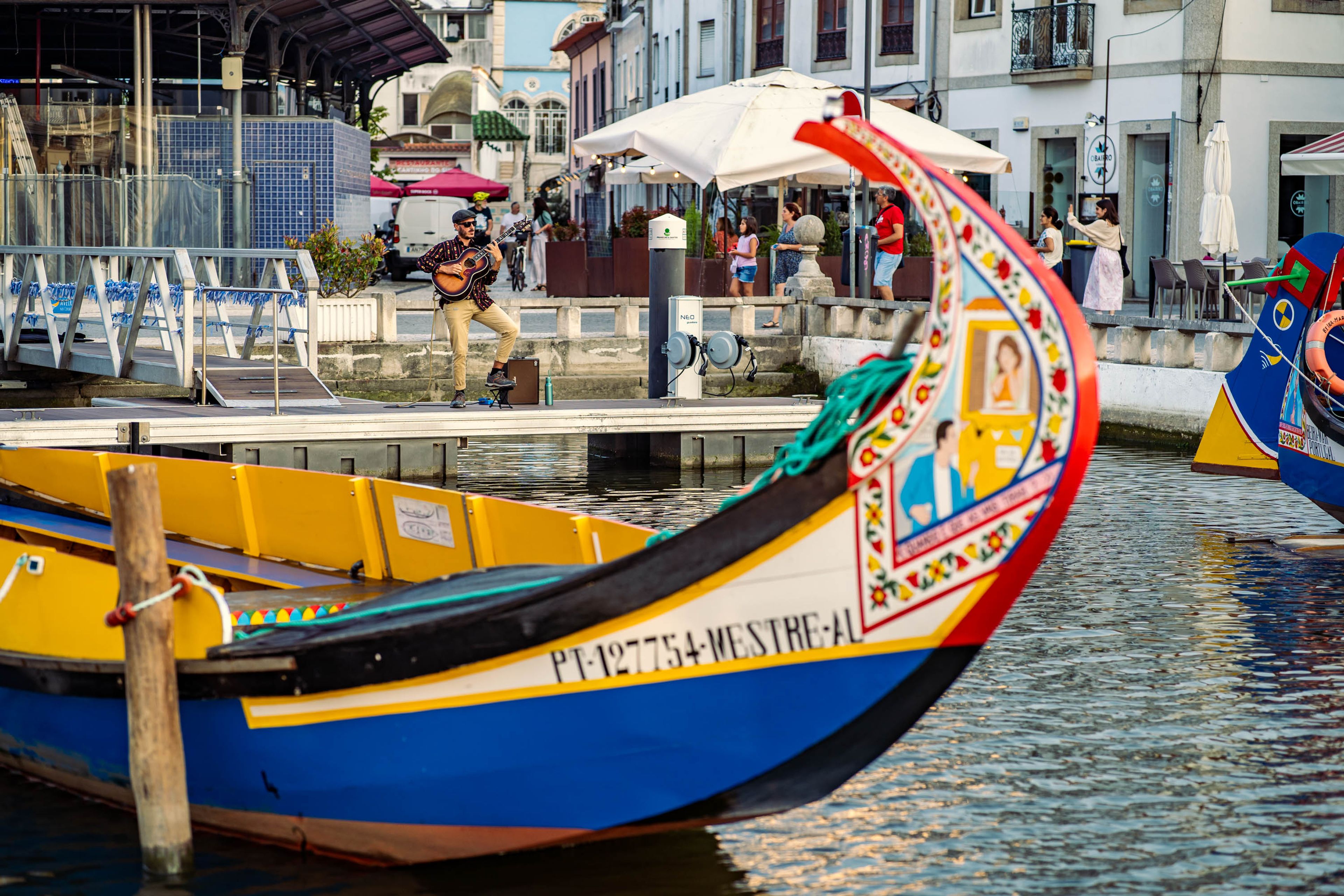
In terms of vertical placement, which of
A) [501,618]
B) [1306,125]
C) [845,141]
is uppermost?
[1306,125]

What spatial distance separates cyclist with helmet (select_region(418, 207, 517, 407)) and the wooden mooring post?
7979mm

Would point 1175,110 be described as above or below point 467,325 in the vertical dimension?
above

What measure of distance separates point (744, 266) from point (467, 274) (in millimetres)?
10558

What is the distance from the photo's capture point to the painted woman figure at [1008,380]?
17.1ft

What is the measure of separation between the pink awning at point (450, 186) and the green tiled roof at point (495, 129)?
15282mm

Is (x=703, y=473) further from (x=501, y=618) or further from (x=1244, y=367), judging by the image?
(x=501, y=618)

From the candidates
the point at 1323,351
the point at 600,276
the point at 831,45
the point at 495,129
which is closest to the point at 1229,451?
the point at 1323,351

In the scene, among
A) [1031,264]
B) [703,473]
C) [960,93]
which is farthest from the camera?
[960,93]

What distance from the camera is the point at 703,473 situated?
1611 cm

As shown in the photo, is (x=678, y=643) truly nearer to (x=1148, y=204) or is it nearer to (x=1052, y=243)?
(x=1052, y=243)

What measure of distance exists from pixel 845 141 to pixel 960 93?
29063 mm

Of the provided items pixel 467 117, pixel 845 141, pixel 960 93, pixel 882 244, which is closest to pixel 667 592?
pixel 845 141

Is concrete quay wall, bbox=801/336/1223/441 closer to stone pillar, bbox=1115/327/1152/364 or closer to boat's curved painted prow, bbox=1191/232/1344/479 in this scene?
stone pillar, bbox=1115/327/1152/364

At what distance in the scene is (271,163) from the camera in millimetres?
23172
